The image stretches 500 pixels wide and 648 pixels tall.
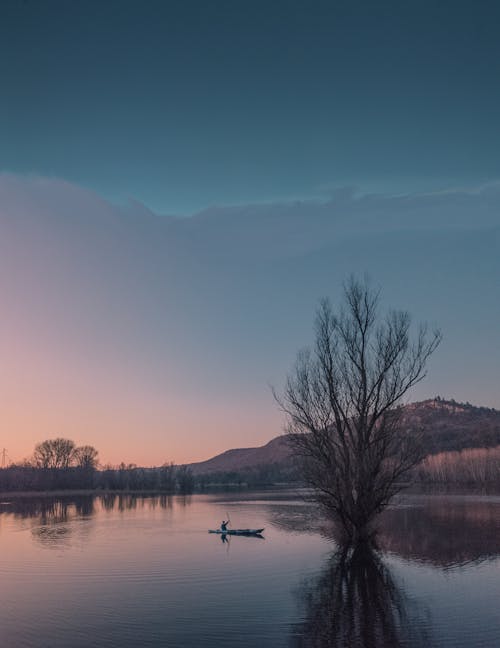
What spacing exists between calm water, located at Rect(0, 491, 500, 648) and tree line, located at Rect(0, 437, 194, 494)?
10003cm

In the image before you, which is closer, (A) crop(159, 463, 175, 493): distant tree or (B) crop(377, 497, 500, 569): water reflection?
(B) crop(377, 497, 500, 569): water reflection

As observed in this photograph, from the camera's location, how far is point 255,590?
21.7 meters

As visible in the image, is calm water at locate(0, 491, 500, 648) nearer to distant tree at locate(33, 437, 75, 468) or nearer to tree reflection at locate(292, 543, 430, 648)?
tree reflection at locate(292, 543, 430, 648)

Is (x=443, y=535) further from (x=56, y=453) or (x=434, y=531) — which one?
(x=56, y=453)

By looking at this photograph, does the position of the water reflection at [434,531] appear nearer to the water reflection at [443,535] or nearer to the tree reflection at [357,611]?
the water reflection at [443,535]

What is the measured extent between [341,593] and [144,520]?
42.1 metres

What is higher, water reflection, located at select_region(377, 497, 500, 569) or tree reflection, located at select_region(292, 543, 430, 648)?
tree reflection, located at select_region(292, 543, 430, 648)

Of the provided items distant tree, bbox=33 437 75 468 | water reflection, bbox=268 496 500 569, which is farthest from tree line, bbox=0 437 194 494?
water reflection, bbox=268 496 500 569

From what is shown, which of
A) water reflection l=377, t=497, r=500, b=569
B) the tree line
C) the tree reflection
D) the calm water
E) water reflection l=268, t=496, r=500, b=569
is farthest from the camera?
the tree line

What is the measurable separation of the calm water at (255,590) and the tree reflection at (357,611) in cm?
5

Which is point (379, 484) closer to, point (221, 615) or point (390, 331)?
point (390, 331)

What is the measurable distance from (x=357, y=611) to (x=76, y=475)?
14337 cm

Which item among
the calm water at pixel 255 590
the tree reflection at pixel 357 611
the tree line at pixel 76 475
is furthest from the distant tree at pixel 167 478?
the tree reflection at pixel 357 611

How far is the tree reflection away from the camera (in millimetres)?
14688
